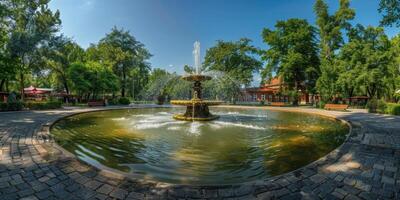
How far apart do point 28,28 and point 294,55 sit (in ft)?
122

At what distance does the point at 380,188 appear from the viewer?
3.69m

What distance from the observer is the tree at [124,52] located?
44838 millimetres

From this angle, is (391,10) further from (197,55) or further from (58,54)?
(58,54)

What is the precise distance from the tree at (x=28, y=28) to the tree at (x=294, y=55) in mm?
34385

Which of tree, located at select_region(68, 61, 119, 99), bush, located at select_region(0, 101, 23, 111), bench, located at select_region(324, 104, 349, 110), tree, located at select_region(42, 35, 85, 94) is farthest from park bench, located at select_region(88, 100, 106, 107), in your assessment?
bench, located at select_region(324, 104, 349, 110)

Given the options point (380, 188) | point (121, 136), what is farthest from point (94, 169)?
point (380, 188)

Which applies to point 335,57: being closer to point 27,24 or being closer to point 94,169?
point 94,169

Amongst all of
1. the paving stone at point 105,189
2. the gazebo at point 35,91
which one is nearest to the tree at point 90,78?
the gazebo at point 35,91

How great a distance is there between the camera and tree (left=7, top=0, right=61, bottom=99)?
22.2 meters

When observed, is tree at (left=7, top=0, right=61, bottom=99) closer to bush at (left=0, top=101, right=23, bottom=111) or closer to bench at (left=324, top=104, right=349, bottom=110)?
bush at (left=0, top=101, right=23, bottom=111)

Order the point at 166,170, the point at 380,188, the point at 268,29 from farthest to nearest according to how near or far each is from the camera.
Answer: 1. the point at 268,29
2. the point at 166,170
3. the point at 380,188

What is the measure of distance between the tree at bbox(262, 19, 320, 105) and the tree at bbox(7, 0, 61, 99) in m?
34.4

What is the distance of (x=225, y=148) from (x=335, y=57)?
35798 mm

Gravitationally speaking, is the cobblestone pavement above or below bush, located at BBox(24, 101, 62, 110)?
below
